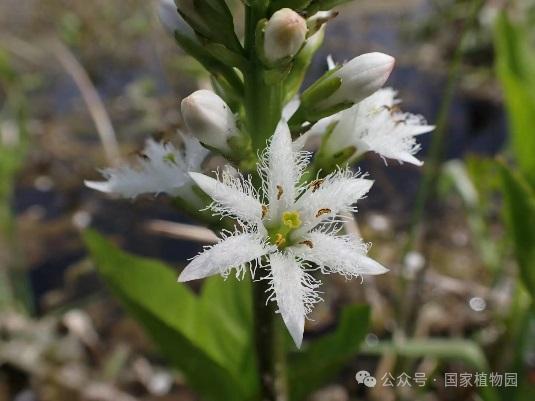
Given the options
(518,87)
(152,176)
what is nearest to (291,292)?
(152,176)

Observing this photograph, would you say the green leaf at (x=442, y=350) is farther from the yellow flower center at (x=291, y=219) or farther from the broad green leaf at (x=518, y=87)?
the yellow flower center at (x=291, y=219)

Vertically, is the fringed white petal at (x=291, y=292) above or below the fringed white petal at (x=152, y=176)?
below

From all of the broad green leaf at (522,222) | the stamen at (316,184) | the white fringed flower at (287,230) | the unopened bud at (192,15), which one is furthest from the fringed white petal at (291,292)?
the broad green leaf at (522,222)

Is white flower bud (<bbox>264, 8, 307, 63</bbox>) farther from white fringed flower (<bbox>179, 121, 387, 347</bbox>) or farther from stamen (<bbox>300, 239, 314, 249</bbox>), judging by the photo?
stamen (<bbox>300, 239, 314, 249</bbox>)

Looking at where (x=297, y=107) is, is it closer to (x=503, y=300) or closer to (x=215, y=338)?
(x=215, y=338)

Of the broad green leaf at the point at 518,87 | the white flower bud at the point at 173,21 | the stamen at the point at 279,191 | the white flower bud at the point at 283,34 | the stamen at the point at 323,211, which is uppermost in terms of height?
the white flower bud at the point at 173,21

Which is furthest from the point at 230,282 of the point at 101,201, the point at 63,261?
the point at 101,201
